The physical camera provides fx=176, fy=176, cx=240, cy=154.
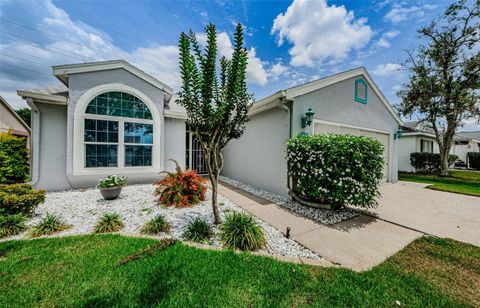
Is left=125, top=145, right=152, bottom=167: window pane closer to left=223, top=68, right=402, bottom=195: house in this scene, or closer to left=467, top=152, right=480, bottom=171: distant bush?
left=223, top=68, right=402, bottom=195: house

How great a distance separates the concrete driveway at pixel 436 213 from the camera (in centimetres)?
402

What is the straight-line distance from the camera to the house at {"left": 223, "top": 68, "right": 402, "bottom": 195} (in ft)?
20.8

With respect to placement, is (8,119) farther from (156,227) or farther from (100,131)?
Result: (156,227)

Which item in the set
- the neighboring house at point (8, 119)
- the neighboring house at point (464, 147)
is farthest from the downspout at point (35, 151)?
the neighboring house at point (464, 147)

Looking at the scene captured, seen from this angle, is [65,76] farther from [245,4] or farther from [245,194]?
[245,194]

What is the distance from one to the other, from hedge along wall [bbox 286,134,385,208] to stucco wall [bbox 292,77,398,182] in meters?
1.45

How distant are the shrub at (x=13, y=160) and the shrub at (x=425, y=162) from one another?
77.8 feet

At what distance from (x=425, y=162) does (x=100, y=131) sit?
22194mm

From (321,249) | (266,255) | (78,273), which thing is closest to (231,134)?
(266,255)

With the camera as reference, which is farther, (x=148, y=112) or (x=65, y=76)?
(x=148, y=112)

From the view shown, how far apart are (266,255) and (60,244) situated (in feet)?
11.9

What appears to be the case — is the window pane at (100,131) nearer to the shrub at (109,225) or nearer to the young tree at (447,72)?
the shrub at (109,225)

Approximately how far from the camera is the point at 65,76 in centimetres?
634

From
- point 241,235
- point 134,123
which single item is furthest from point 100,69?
point 241,235
